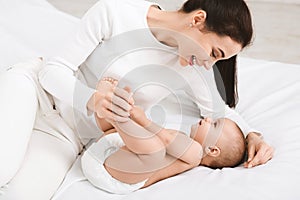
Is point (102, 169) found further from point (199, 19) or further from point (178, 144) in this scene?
point (199, 19)

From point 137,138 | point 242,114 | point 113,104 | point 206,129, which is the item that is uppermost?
point 113,104

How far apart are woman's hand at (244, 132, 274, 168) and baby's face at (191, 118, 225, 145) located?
94 millimetres

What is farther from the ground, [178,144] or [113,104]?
[113,104]

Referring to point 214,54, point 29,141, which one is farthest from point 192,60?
point 29,141

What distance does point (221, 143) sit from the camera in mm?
1363

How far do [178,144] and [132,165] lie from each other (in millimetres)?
138

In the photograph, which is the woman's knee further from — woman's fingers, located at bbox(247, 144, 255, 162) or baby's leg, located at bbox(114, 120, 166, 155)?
woman's fingers, located at bbox(247, 144, 255, 162)

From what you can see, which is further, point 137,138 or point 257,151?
point 257,151

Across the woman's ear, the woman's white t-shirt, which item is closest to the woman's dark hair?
the woman's ear

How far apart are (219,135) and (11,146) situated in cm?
53

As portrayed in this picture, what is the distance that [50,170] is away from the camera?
4.29ft

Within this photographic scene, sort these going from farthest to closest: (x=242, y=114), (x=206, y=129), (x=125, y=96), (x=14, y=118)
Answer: (x=242, y=114)
(x=206, y=129)
(x=14, y=118)
(x=125, y=96)

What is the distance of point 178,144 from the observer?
4.42 ft

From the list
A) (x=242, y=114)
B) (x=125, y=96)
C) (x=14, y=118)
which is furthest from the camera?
(x=242, y=114)
